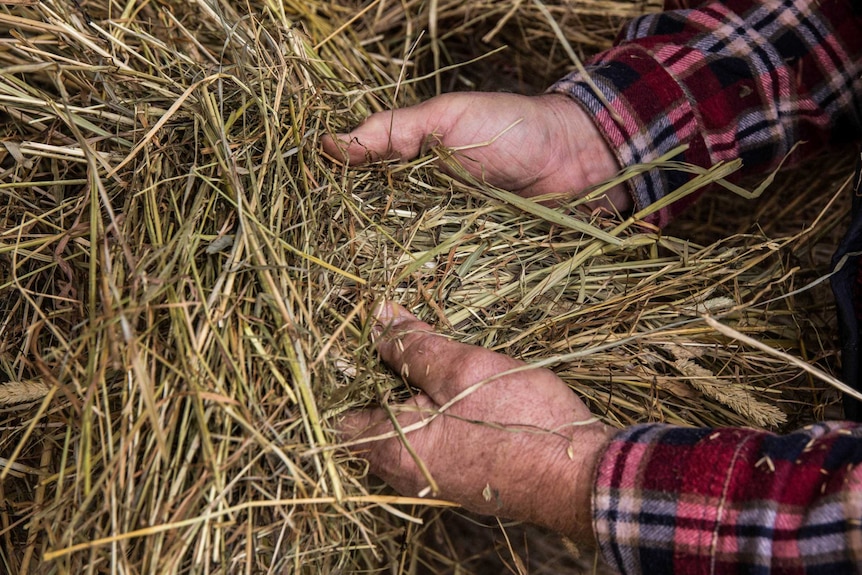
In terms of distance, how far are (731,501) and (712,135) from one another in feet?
2.15

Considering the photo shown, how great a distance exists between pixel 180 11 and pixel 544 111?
0.67m

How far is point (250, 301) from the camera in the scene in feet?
2.53

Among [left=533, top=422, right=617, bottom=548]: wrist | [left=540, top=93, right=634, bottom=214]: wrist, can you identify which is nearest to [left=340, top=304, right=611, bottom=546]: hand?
[left=533, top=422, right=617, bottom=548]: wrist

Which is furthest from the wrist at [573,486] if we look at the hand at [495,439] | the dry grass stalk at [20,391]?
the dry grass stalk at [20,391]

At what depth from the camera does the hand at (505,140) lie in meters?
0.97

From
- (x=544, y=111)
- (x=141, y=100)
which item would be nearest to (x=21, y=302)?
(x=141, y=100)

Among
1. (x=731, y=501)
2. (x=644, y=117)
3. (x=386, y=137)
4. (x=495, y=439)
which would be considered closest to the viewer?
(x=731, y=501)

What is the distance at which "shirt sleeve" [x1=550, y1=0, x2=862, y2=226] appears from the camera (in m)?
1.11

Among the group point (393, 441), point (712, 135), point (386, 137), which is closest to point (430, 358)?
point (393, 441)

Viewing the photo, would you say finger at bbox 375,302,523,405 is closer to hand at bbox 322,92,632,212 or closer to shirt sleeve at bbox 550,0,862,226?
hand at bbox 322,92,632,212

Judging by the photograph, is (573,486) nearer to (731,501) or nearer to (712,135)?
(731,501)

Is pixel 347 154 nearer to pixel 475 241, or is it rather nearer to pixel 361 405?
pixel 475 241

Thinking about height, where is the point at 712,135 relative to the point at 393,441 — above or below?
above

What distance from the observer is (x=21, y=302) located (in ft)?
2.99
